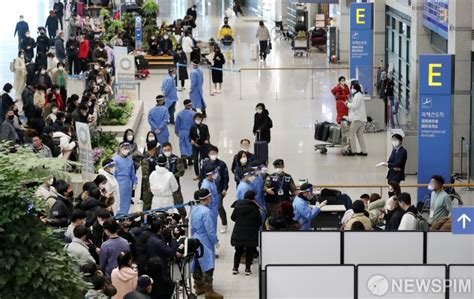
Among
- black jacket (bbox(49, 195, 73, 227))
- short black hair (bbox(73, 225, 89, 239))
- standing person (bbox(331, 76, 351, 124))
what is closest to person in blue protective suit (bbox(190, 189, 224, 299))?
black jacket (bbox(49, 195, 73, 227))

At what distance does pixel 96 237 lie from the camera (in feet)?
52.7

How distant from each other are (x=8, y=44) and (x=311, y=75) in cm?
1364

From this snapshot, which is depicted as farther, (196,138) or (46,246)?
(196,138)

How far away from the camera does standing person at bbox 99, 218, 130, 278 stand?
15164mm

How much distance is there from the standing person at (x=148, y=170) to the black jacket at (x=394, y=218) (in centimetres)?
398

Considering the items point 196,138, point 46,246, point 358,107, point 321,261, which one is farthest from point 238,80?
point 46,246

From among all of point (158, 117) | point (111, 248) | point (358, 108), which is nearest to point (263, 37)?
point (358, 108)

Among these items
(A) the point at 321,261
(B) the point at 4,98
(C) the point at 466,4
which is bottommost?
(A) the point at 321,261

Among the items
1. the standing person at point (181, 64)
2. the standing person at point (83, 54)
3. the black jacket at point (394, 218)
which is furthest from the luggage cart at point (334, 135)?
the standing person at point (83, 54)

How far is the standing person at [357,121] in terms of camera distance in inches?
1062

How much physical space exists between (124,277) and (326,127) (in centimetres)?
1359

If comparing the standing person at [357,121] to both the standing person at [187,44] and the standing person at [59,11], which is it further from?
the standing person at [59,11]

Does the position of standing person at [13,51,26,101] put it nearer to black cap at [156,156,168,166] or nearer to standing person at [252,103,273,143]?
standing person at [252,103,273,143]

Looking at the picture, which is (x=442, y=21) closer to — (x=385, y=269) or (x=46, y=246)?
(x=385, y=269)
